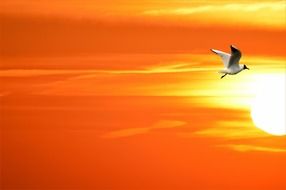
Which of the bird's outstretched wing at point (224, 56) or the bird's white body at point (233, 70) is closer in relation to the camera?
the bird's outstretched wing at point (224, 56)

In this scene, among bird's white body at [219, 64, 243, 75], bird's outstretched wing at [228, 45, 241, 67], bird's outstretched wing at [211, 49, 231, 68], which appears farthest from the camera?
bird's white body at [219, 64, 243, 75]

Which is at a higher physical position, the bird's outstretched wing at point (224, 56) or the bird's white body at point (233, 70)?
the bird's outstretched wing at point (224, 56)

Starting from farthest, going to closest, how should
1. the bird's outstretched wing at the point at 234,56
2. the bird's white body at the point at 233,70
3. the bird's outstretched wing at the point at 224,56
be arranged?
the bird's white body at the point at 233,70
the bird's outstretched wing at the point at 224,56
the bird's outstretched wing at the point at 234,56

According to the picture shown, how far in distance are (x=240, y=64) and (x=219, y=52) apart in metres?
0.88

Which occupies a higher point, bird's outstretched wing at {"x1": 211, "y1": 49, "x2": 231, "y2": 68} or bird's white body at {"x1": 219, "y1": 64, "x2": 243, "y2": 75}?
bird's outstretched wing at {"x1": 211, "y1": 49, "x2": 231, "y2": 68}

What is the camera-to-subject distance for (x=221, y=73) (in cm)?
3706

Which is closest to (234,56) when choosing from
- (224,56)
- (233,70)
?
(224,56)

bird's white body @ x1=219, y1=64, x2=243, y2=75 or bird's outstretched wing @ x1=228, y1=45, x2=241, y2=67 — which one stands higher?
bird's outstretched wing @ x1=228, y1=45, x2=241, y2=67

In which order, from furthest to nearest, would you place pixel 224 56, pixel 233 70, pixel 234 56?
pixel 233 70, pixel 224 56, pixel 234 56

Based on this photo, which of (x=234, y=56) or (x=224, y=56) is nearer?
(x=234, y=56)

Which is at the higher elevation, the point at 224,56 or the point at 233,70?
the point at 224,56

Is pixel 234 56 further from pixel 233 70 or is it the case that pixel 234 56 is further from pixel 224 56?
pixel 233 70

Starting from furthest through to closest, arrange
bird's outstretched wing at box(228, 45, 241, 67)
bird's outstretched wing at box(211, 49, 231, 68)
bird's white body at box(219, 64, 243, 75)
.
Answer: bird's white body at box(219, 64, 243, 75), bird's outstretched wing at box(211, 49, 231, 68), bird's outstretched wing at box(228, 45, 241, 67)

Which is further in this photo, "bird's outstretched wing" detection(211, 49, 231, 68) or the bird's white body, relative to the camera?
the bird's white body
